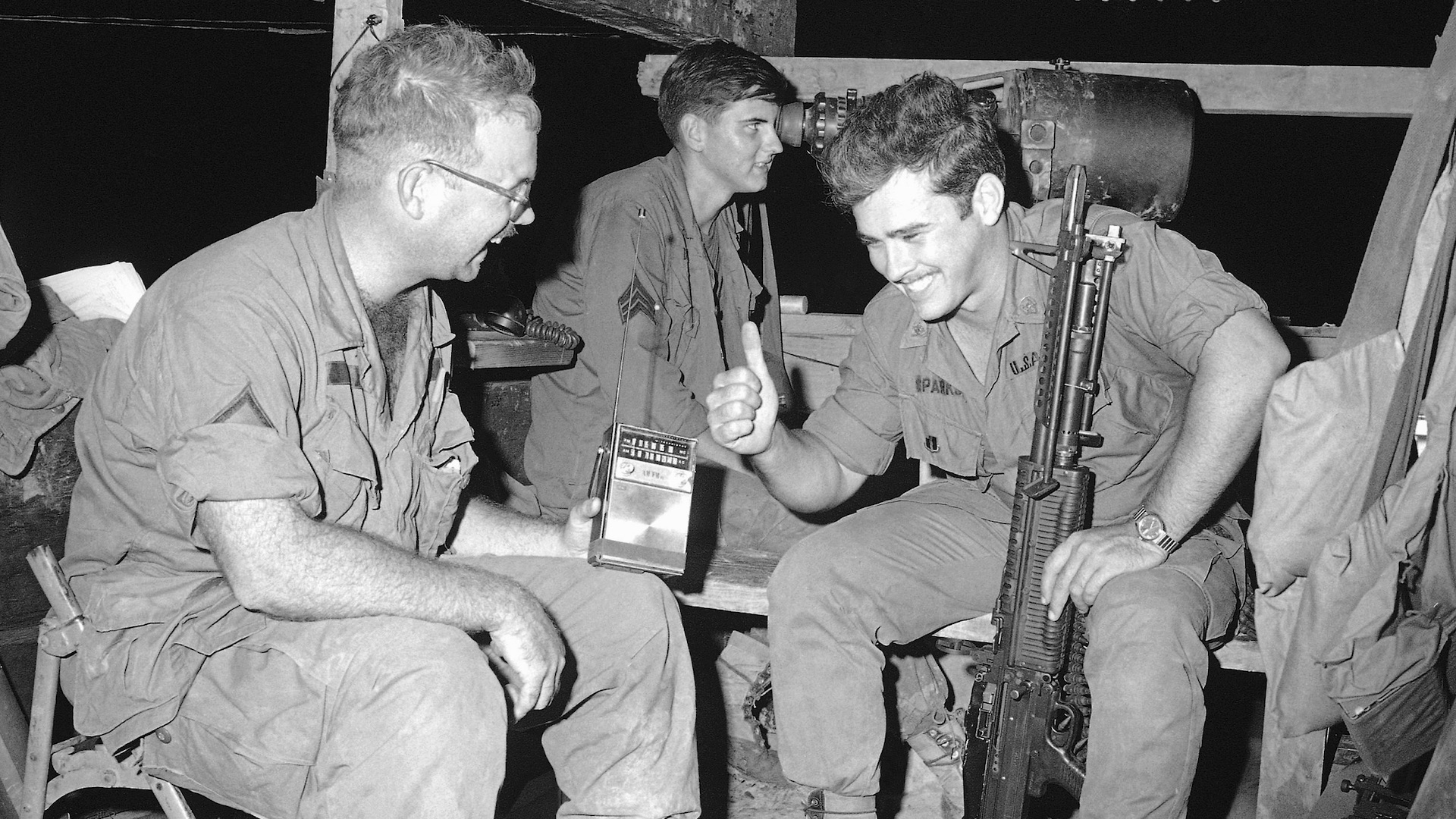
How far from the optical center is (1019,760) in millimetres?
2252

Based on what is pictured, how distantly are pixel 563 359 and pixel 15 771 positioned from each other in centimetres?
175

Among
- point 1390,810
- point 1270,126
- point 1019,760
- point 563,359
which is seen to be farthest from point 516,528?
point 1270,126

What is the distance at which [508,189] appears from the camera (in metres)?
2.09

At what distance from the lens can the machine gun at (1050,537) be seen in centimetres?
223

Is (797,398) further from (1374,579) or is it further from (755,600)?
(1374,579)

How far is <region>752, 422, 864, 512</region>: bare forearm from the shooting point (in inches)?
103

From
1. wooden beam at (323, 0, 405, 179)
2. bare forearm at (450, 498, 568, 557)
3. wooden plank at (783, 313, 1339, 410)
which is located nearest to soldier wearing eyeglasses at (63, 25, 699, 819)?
bare forearm at (450, 498, 568, 557)

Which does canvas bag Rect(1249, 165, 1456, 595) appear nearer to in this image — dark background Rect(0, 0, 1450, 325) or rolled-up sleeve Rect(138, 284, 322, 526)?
dark background Rect(0, 0, 1450, 325)

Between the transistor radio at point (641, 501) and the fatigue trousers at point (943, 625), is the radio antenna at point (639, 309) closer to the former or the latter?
the fatigue trousers at point (943, 625)

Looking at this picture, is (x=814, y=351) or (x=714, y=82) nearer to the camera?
(x=714, y=82)

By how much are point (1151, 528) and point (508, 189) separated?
5.22 ft

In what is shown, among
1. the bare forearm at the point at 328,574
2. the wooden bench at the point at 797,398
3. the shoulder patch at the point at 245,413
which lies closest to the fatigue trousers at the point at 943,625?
the wooden bench at the point at 797,398

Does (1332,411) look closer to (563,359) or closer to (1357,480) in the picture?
(1357,480)

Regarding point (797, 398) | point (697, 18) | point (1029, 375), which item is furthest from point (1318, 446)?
point (697, 18)
